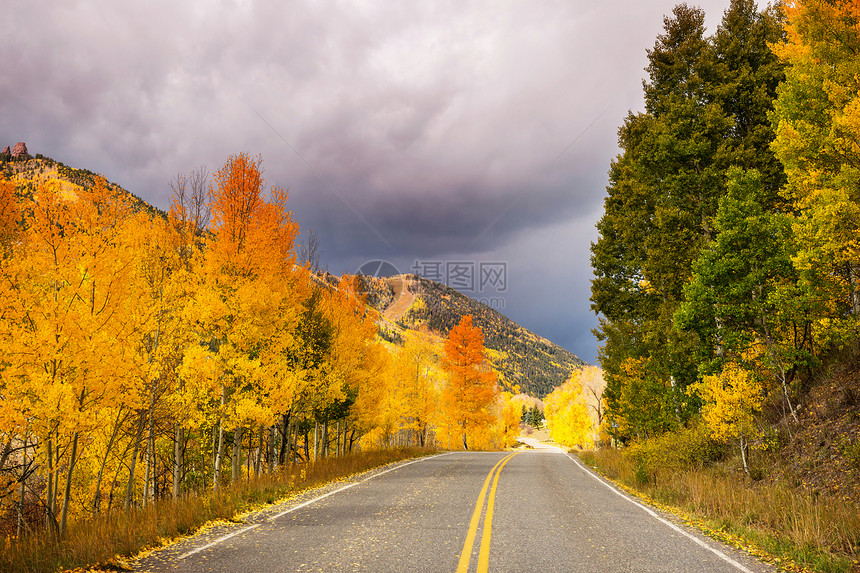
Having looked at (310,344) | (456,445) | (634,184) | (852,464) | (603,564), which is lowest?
(456,445)

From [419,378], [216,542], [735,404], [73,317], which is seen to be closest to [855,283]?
[735,404]

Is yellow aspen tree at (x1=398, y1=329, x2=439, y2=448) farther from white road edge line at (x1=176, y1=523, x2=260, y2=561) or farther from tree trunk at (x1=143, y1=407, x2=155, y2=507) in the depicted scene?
white road edge line at (x1=176, y1=523, x2=260, y2=561)

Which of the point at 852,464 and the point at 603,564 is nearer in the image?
the point at 603,564

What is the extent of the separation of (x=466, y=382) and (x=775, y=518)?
111 ft

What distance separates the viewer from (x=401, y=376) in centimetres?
4025

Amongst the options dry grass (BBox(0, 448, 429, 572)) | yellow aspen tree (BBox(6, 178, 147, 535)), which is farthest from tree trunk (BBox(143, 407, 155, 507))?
dry grass (BBox(0, 448, 429, 572))

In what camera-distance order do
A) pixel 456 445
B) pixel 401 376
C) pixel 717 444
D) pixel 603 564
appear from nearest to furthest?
pixel 603 564
pixel 717 444
pixel 401 376
pixel 456 445

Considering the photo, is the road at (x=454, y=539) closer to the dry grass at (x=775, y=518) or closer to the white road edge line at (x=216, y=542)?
the white road edge line at (x=216, y=542)

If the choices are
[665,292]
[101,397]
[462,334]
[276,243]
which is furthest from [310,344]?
[462,334]

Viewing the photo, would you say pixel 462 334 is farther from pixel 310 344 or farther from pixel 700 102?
pixel 700 102

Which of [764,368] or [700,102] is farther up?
[700,102]

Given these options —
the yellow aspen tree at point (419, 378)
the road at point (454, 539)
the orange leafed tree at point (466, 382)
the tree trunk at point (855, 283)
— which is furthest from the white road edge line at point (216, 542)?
the orange leafed tree at point (466, 382)

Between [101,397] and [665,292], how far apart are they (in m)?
19.9

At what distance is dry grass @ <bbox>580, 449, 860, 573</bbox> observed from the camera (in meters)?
5.98
